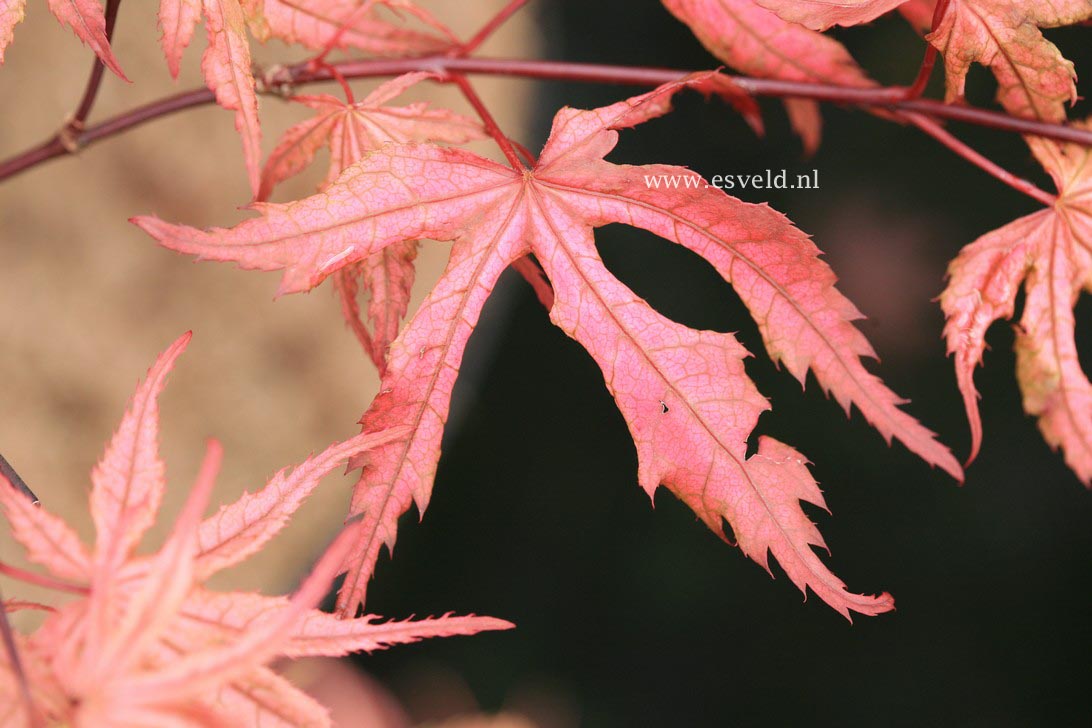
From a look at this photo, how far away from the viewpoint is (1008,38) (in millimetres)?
461

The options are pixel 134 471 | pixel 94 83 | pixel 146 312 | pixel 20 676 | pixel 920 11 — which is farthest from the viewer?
pixel 146 312

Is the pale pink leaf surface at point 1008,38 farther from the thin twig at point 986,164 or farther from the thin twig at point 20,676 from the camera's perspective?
the thin twig at point 20,676

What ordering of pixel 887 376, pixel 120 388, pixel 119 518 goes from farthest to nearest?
pixel 887 376, pixel 120 388, pixel 119 518

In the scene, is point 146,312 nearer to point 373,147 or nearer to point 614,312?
point 373,147

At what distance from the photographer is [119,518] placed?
0.39 meters

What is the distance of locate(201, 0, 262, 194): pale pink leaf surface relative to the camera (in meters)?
0.42

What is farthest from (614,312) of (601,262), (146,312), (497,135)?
(146,312)

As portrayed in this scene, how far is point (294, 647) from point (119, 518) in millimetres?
114

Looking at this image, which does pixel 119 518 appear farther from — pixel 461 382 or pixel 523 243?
pixel 461 382

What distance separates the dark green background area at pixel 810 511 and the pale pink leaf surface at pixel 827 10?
935 millimetres

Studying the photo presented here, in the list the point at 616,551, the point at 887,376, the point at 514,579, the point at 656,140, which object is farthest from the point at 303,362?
the point at 887,376

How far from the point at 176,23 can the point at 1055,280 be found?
2.09 feet

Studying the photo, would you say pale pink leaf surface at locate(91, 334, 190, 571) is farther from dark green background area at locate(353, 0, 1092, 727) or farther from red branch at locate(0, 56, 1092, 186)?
dark green background area at locate(353, 0, 1092, 727)

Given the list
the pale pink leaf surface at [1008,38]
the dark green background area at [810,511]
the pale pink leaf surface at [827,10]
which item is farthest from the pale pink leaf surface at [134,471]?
the dark green background area at [810,511]
